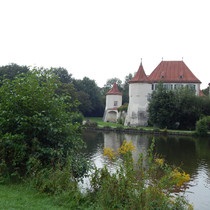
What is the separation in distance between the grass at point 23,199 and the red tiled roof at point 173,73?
46673mm

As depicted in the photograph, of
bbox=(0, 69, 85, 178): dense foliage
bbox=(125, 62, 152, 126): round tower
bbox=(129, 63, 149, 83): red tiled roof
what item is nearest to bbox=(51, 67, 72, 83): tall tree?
bbox=(125, 62, 152, 126): round tower

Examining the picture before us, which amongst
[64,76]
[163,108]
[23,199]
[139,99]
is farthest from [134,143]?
[64,76]

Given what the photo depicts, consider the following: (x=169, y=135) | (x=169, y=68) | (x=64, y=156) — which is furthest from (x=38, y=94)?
(x=169, y=68)

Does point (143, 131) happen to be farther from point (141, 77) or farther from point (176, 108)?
point (141, 77)

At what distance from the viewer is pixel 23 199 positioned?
713 centimetres

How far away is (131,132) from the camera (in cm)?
4197

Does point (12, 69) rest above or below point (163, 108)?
above

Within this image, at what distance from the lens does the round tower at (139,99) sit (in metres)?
50.4

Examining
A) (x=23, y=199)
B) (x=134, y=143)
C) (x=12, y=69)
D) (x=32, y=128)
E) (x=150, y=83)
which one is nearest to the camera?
(x=23, y=199)

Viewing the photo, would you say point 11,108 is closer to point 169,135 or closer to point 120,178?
point 120,178

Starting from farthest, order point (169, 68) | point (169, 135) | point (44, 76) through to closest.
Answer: point (169, 68), point (169, 135), point (44, 76)

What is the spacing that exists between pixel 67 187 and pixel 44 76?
4481 mm

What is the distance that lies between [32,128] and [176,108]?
3673cm

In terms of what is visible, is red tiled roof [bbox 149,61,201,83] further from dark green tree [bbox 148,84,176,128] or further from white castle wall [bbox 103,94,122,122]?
white castle wall [bbox 103,94,122,122]
